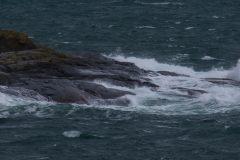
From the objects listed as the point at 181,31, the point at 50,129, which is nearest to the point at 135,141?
the point at 50,129

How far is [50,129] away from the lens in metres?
47.9

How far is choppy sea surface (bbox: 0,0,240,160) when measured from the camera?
4456 centimetres

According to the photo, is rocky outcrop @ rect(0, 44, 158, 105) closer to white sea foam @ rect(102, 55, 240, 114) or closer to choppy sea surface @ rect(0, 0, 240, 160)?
choppy sea surface @ rect(0, 0, 240, 160)

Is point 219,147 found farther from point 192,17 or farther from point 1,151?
point 192,17

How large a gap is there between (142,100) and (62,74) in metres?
8.30

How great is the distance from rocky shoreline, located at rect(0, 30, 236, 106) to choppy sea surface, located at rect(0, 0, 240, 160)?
115cm

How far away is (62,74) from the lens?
6006 centimetres

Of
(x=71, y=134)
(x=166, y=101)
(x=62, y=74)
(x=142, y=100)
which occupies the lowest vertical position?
(x=166, y=101)

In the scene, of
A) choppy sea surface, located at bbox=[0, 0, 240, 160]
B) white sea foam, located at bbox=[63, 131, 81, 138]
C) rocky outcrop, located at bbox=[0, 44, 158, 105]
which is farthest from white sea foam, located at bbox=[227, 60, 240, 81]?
white sea foam, located at bbox=[63, 131, 81, 138]

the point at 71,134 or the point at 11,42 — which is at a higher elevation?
the point at 11,42

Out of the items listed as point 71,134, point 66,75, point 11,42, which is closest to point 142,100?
point 66,75

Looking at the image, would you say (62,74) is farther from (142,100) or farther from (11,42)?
(142,100)

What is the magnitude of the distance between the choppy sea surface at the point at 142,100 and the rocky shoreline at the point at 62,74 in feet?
3.77

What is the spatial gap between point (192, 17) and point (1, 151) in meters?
60.6
